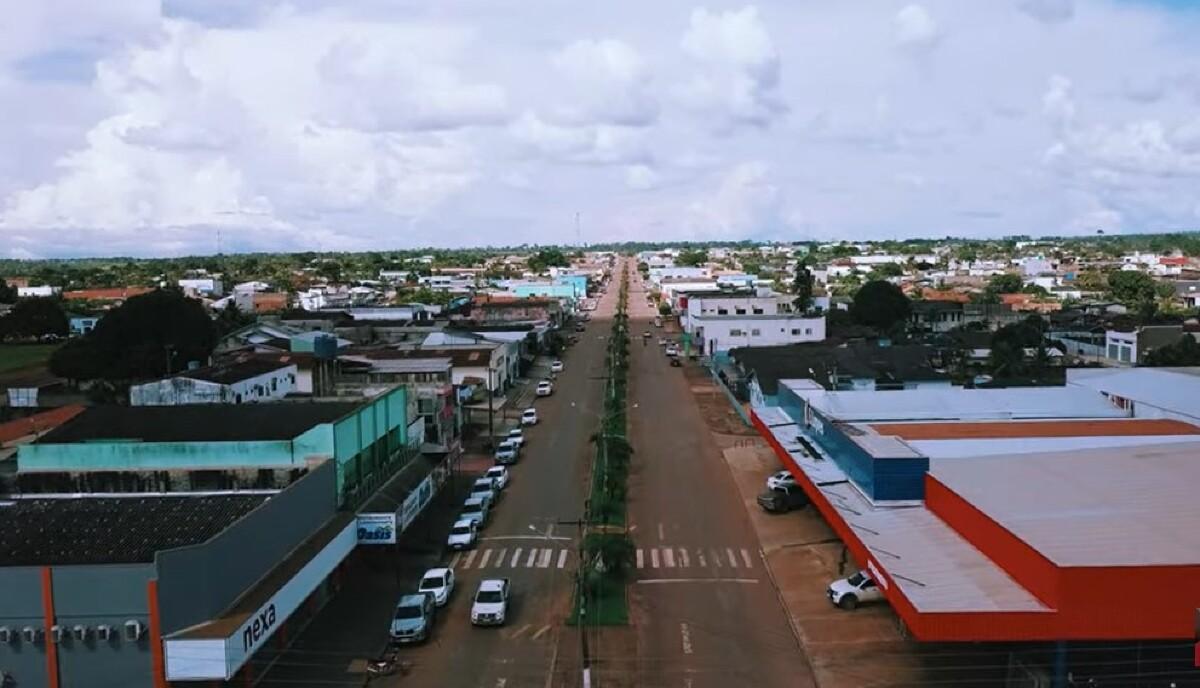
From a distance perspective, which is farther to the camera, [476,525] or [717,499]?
[717,499]

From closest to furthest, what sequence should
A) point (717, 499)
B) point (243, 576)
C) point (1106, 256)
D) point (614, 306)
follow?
point (243, 576), point (717, 499), point (614, 306), point (1106, 256)

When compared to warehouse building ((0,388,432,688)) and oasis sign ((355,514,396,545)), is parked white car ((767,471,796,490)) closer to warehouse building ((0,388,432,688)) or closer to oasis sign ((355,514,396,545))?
warehouse building ((0,388,432,688))

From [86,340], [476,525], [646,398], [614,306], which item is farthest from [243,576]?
[614,306]

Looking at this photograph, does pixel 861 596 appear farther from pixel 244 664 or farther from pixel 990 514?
pixel 244 664

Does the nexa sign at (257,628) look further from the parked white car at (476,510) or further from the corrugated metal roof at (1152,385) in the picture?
the corrugated metal roof at (1152,385)

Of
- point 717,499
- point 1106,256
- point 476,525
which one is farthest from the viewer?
point 1106,256

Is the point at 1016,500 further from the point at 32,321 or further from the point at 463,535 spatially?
the point at 32,321

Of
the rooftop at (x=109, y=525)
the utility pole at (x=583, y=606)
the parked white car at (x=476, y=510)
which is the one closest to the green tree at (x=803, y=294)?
the utility pole at (x=583, y=606)
